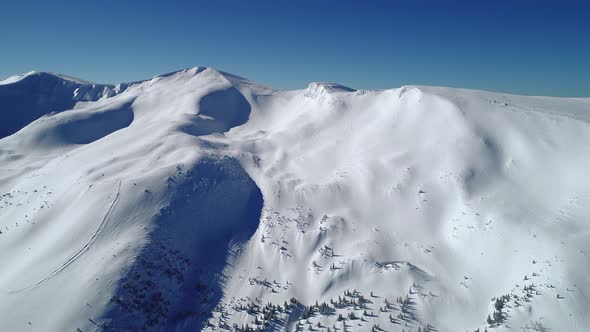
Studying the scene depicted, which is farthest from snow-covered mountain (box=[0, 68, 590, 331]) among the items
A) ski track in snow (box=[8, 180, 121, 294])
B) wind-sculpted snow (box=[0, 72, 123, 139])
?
wind-sculpted snow (box=[0, 72, 123, 139])

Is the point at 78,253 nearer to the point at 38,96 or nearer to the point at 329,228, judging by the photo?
the point at 329,228

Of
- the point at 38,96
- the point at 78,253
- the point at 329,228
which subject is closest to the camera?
the point at 78,253

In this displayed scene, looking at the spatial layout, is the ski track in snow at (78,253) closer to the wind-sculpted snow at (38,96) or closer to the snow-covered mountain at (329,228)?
the snow-covered mountain at (329,228)

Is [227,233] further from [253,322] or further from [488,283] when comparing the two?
[488,283]

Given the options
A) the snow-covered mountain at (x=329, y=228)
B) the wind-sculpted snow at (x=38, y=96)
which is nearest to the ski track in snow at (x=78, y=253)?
the snow-covered mountain at (x=329, y=228)

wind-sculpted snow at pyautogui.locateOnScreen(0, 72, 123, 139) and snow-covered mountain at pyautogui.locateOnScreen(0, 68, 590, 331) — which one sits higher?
snow-covered mountain at pyautogui.locateOnScreen(0, 68, 590, 331)

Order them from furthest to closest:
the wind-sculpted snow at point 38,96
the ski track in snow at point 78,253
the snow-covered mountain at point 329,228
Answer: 1. the wind-sculpted snow at point 38,96
2. the ski track in snow at point 78,253
3. the snow-covered mountain at point 329,228

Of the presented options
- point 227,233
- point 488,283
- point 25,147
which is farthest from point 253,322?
point 25,147

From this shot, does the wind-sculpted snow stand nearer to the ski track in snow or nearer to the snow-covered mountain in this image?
the snow-covered mountain

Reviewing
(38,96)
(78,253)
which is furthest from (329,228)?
(38,96)
